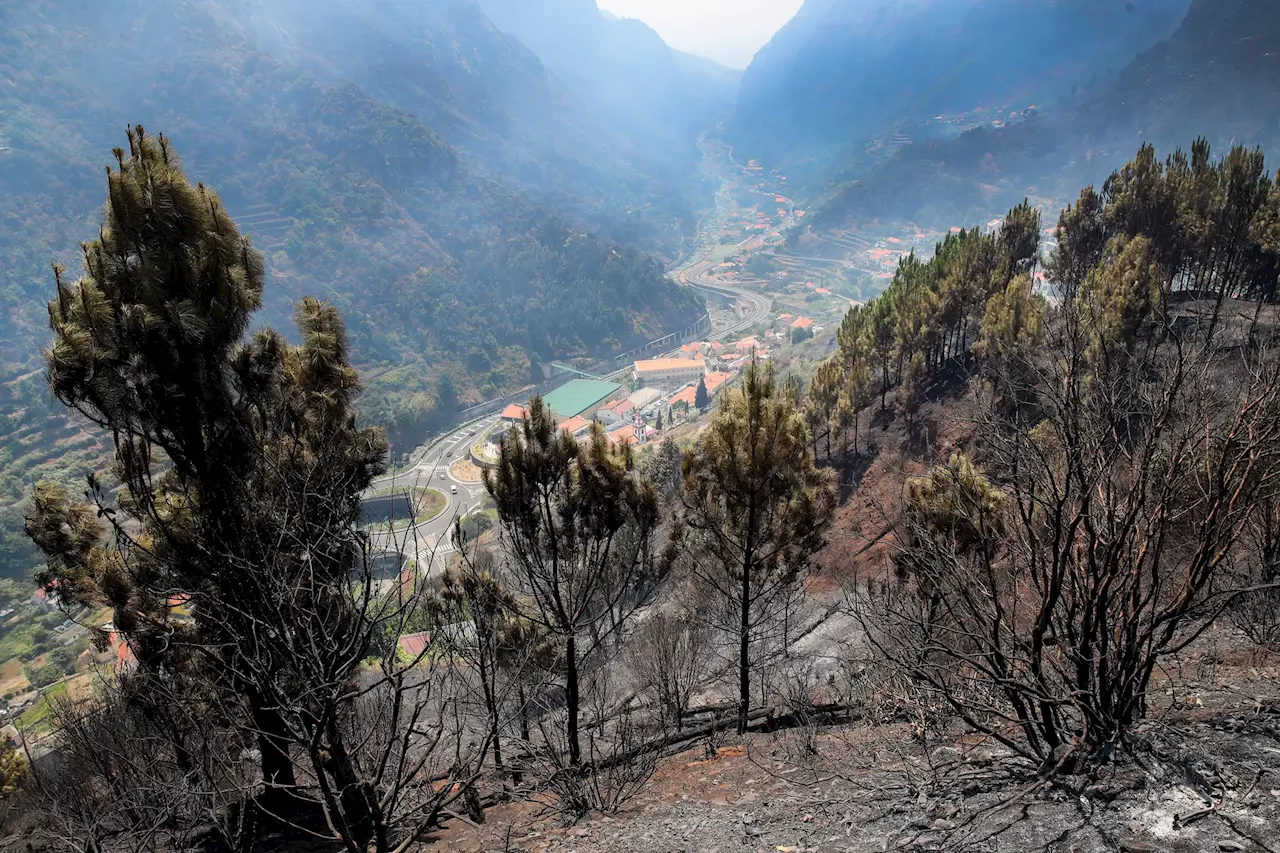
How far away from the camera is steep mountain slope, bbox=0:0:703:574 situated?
80.5 meters

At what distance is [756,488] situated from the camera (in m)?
8.12

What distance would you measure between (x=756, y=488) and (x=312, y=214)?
384 feet

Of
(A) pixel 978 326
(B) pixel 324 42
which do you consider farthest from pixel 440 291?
(B) pixel 324 42

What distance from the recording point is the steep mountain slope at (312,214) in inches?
3169

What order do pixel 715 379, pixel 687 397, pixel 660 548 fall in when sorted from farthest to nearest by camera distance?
pixel 715 379 → pixel 687 397 → pixel 660 548

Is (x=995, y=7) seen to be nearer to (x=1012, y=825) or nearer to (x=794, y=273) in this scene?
(x=794, y=273)

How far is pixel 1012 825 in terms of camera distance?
134 inches

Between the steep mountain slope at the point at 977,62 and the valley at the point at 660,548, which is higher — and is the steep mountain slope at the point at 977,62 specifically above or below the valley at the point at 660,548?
above

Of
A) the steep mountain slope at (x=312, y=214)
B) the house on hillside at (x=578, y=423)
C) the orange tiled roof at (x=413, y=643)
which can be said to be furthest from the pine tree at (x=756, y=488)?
the steep mountain slope at (x=312, y=214)

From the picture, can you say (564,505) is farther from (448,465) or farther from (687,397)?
(687,397)

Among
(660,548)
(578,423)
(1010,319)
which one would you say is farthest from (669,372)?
(1010,319)

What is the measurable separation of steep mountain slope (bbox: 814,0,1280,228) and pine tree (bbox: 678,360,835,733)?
377 ft

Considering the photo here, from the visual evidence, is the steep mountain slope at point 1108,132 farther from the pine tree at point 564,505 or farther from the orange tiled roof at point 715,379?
the pine tree at point 564,505

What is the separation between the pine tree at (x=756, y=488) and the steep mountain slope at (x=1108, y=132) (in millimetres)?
115001
